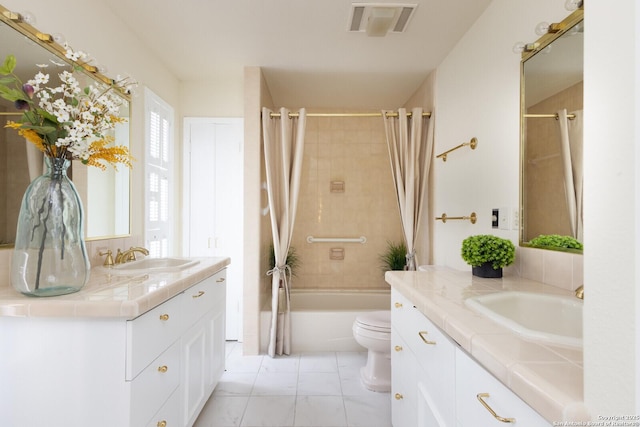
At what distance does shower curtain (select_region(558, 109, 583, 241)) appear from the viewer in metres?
1.31


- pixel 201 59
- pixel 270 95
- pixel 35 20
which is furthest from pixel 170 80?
pixel 35 20

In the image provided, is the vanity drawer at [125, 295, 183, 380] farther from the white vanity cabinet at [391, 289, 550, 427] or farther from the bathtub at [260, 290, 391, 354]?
the bathtub at [260, 290, 391, 354]

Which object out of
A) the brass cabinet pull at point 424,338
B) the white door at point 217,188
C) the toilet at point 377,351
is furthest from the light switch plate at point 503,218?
the white door at point 217,188

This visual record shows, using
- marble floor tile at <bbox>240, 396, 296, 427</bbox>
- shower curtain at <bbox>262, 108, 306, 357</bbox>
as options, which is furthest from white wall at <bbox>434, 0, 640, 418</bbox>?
shower curtain at <bbox>262, 108, 306, 357</bbox>

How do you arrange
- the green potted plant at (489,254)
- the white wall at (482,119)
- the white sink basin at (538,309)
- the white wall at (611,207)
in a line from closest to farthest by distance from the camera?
the white wall at (611,207), the white sink basin at (538,309), the green potted plant at (489,254), the white wall at (482,119)

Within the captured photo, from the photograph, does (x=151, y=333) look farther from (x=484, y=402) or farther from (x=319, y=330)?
(x=319, y=330)

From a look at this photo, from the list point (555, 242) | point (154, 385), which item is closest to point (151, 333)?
point (154, 385)

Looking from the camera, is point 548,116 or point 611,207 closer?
point 611,207

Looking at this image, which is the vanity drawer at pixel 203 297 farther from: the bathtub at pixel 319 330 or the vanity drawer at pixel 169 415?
the bathtub at pixel 319 330

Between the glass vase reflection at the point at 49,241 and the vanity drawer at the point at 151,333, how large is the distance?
304mm

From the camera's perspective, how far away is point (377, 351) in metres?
2.37

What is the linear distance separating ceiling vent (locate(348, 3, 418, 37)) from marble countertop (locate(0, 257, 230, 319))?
6.08ft

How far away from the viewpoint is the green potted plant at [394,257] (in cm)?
353

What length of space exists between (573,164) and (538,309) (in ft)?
1.97
